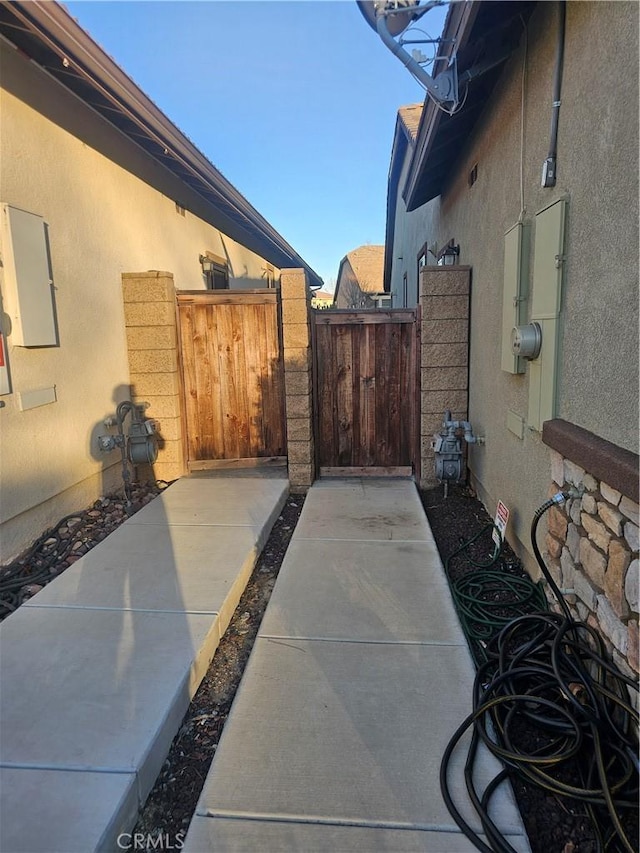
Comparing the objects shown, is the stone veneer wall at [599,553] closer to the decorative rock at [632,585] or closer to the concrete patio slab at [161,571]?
the decorative rock at [632,585]

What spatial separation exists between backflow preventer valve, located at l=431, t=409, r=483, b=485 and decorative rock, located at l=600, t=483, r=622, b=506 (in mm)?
2748

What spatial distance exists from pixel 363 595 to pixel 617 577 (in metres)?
1.53

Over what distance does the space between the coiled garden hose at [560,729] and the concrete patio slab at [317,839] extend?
77mm

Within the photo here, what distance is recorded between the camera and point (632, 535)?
1.90 m

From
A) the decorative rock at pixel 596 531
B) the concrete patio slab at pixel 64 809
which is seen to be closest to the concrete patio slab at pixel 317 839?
the concrete patio slab at pixel 64 809

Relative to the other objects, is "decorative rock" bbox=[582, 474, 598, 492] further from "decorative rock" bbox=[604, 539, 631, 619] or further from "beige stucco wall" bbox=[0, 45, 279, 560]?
"beige stucco wall" bbox=[0, 45, 279, 560]

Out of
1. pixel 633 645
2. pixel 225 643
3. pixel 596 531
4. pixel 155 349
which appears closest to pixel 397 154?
pixel 155 349

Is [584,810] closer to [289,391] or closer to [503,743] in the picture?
[503,743]

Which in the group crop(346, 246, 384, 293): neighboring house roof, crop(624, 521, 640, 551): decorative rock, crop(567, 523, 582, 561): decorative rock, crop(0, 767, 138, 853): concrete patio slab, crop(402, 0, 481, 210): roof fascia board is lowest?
crop(0, 767, 138, 853): concrete patio slab

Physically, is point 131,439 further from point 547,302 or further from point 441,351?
point 547,302

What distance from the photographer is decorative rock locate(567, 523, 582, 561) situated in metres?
2.46

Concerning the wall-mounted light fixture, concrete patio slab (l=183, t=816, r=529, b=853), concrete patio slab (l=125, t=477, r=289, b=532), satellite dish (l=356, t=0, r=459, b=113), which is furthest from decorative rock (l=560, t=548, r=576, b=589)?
the wall-mounted light fixture

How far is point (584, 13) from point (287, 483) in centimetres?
424

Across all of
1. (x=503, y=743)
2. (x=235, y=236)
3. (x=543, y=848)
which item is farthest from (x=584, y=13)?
(x=235, y=236)
